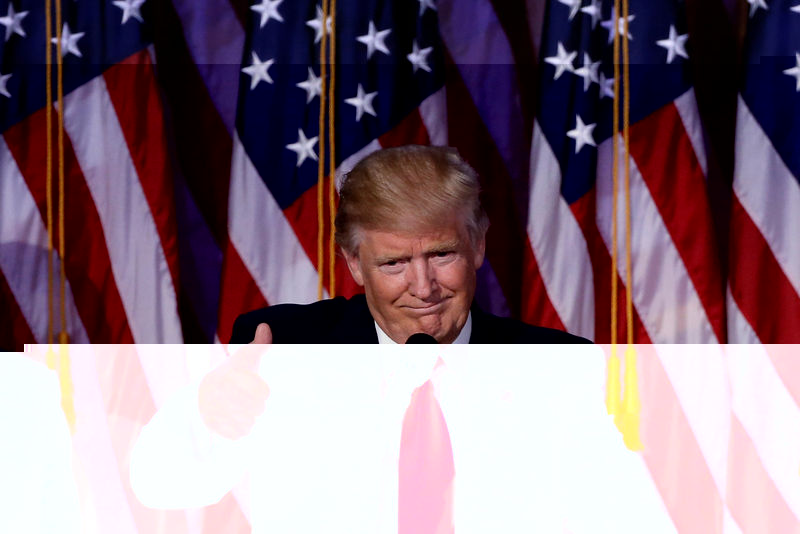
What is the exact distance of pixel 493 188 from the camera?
2.79 metres

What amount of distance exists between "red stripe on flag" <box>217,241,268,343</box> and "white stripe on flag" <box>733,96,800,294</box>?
131 centimetres

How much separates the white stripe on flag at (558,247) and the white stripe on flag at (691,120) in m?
0.36

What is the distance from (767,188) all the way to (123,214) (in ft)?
5.55

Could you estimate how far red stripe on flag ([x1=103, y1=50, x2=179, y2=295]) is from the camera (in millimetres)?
2592

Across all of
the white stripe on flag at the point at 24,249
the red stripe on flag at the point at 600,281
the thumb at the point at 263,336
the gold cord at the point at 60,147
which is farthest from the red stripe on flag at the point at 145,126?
the thumb at the point at 263,336
